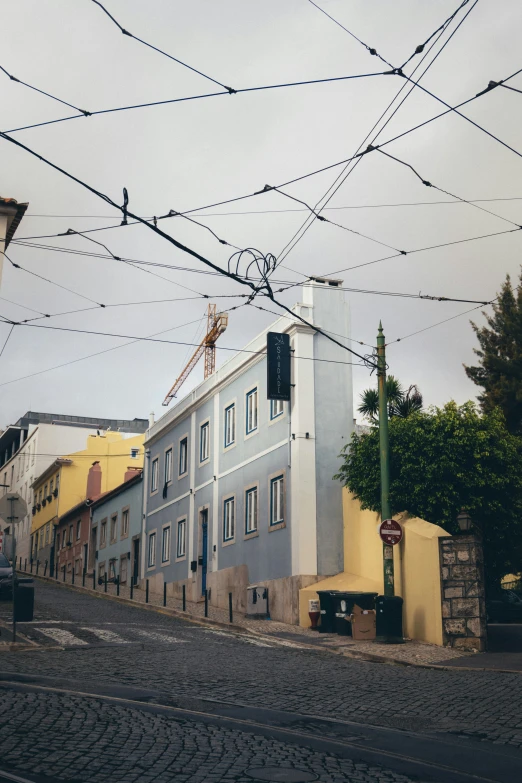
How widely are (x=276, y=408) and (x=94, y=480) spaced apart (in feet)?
100.0

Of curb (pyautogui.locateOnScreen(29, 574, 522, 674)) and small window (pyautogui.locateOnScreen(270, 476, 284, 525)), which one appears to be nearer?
curb (pyautogui.locateOnScreen(29, 574, 522, 674))

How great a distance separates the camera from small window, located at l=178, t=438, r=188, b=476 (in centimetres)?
3538

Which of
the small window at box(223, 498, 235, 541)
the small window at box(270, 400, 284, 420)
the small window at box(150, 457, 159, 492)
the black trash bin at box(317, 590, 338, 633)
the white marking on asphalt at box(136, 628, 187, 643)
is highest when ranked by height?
the small window at box(270, 400, 284, 420)

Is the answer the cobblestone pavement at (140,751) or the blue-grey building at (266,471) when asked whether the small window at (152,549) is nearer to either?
the blue-grey building at (266,471)

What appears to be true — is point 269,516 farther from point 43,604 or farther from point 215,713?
point 215,713

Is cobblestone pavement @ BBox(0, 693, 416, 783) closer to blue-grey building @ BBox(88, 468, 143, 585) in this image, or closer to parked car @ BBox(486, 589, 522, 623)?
parked car @ BBox(486, 589, 522, 623)

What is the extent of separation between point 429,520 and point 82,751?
15.8 m

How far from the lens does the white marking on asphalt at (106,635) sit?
17.7 meters

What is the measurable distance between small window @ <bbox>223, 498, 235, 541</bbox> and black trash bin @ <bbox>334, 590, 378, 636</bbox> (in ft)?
29.8

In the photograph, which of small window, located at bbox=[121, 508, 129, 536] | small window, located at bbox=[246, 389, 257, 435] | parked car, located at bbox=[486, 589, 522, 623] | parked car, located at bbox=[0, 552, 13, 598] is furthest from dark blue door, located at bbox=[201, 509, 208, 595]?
small window, located at bbox=[121, 508, 129, 536]

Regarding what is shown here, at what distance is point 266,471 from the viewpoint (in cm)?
2739

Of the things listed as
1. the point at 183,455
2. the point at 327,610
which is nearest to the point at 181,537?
the point at 183,455

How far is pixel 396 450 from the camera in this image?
2228 cm

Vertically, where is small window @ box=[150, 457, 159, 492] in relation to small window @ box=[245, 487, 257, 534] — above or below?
above
